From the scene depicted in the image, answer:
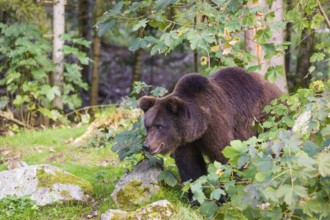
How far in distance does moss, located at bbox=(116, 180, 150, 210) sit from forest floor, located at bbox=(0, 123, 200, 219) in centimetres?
12

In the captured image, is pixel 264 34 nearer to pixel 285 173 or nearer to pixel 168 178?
pixel 285 173

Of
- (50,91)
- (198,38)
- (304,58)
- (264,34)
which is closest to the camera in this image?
(198,38)

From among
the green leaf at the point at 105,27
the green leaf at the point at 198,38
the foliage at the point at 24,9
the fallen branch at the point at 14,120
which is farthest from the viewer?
the foliage at the point at 24,9

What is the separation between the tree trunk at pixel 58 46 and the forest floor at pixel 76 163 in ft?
6.27

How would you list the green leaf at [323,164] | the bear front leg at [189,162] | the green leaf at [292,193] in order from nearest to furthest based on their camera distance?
the green leaf at [292,193]
the green leaf at [323,164]
the bear front leg at [189,162]

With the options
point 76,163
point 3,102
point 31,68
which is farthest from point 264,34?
point 3,102

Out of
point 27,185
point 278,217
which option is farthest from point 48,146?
point 278,217

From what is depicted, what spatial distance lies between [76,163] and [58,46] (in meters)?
4.90

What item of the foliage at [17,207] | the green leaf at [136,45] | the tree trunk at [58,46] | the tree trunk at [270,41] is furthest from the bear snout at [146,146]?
the tree trunk at [58,46]

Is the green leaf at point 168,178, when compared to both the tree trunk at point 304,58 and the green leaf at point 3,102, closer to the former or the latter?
the green leaf at point 3,102

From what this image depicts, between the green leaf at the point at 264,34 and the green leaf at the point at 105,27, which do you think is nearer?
the green leaf at the point at 264,34

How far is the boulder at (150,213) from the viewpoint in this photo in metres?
6.45

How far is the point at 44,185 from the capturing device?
745 cm

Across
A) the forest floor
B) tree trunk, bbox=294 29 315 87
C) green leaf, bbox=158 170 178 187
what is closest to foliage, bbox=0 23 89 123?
the forest floor
